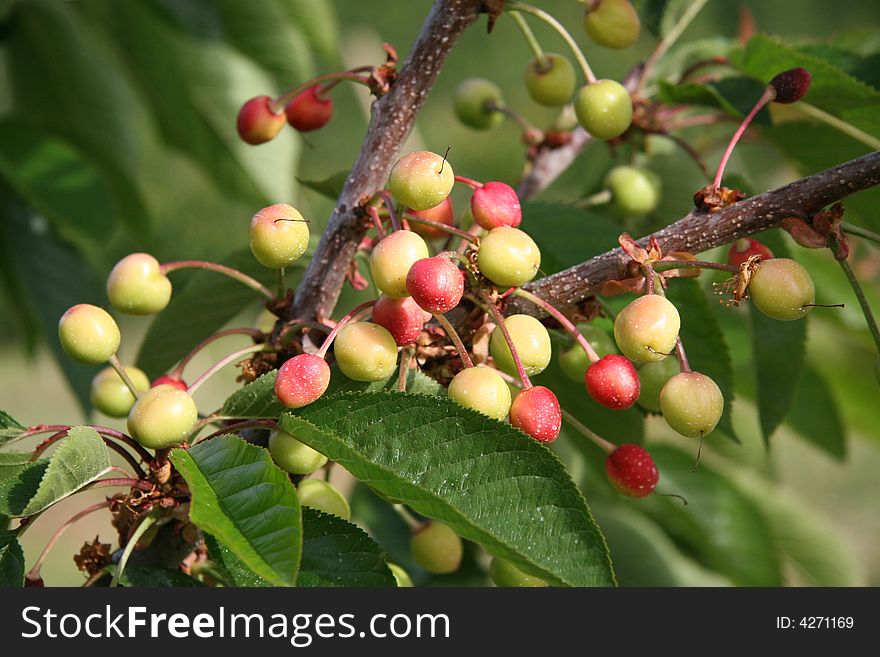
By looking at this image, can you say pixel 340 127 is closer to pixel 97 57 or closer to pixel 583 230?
pixel 97 57

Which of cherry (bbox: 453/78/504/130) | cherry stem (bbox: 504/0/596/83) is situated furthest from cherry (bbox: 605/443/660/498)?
cherry (bbox: 453/78/504/130)

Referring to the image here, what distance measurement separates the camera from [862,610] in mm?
881

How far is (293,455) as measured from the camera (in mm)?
811

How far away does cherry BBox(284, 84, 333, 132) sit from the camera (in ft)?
3.49

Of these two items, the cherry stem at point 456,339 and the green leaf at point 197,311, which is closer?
the cherry stem at point 456,339

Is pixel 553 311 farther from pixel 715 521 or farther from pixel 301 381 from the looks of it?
pixel 715 521

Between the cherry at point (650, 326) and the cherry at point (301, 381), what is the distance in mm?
Answer: 253

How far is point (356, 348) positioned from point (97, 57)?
1265mm

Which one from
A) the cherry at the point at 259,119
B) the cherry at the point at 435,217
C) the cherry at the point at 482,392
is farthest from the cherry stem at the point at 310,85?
the cherry at the point at 482,392

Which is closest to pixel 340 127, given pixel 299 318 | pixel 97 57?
pixel 97 57

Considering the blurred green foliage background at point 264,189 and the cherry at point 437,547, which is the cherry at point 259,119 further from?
the cherry at point 437,547

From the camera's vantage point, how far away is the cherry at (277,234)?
32.9 inches

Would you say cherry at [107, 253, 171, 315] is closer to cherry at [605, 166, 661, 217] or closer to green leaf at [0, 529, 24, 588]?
green leaf at [0, 529, 24, 588]

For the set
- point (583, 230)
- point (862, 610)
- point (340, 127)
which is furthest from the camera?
point (340, 127)
